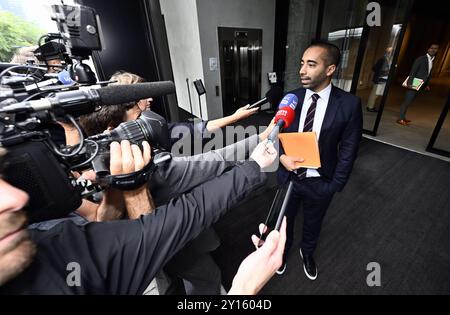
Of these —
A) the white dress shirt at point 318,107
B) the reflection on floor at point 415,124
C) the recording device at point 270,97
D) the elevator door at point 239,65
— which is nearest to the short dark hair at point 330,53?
the white dress shirt at point 318,107

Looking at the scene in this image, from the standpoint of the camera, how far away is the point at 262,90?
5891mm

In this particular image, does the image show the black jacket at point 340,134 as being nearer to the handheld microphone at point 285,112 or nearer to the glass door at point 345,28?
the handheld microphone at point 285,112

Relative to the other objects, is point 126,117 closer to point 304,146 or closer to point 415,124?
point 304,146

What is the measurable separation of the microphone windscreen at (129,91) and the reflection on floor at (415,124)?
4.29 meters

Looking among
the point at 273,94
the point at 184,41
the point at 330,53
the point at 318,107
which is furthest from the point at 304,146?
the point at 184,41

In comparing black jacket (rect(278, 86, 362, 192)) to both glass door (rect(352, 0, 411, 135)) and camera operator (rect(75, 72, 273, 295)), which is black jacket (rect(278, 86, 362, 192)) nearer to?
camera operator (rect(75, 72, 273, 295))

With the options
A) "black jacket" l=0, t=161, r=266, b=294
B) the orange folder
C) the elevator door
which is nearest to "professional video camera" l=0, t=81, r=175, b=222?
"black jacket" l=0, t=161, r=266, b=294

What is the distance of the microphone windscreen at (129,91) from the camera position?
569 millimetres

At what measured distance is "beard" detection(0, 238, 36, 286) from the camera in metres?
0.44

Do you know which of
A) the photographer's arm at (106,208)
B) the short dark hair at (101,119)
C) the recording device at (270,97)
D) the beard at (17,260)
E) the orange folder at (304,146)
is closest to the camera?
the beard at (17,260)

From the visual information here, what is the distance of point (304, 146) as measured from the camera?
1231 millimetres

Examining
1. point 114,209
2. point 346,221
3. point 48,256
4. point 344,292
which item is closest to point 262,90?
point 346,221

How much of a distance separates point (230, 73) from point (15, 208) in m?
5.32

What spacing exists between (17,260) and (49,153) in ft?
0.80
